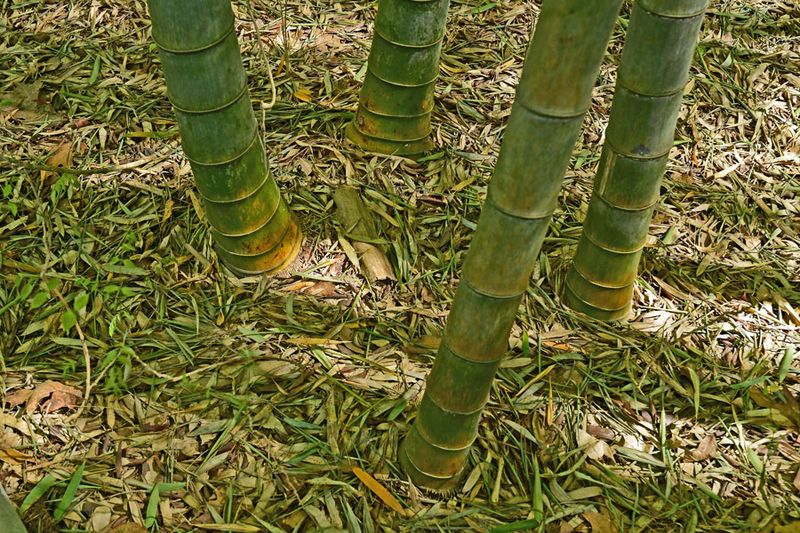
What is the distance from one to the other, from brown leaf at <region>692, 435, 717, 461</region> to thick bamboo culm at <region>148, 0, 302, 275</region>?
3.69ft

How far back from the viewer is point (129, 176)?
7.79 ft

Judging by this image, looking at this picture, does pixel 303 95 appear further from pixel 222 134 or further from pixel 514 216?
pixel 514 216

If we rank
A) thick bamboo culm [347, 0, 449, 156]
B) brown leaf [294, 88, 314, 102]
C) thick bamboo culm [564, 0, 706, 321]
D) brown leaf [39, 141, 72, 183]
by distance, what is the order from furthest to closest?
brown leaf [294, 88, 314, 102] < brown leaf [39, 141, 72, 183] < thick bamboo culm [347, 0, 449, 156] < thick bamboo culm [564, 0, 706, 321]

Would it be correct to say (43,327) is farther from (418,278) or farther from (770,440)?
(770,440)

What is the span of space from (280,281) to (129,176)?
602mm

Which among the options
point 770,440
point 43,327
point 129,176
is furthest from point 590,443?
point 129,176

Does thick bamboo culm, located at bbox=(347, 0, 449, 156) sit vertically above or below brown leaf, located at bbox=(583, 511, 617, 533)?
above

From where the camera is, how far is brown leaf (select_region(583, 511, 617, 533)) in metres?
1.72

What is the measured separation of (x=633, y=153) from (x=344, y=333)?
81cm

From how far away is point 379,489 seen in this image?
1748 millimetres

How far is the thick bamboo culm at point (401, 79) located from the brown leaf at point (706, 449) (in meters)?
1.15

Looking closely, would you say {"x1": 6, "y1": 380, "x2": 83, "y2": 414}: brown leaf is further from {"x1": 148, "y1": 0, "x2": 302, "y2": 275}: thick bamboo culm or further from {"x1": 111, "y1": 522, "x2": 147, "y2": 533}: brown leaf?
{"x1": 148, "y1": 0, "x2": 302, "y2": 275}: thick bamboo culm

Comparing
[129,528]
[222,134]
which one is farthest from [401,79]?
[129,528]

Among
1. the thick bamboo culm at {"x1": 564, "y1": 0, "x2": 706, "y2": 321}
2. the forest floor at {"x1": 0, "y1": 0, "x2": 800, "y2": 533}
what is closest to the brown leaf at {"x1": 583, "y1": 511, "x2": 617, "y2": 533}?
the forest floor at {"x1": 0, "y1": 0, "x2": 800, "y2": 533}
